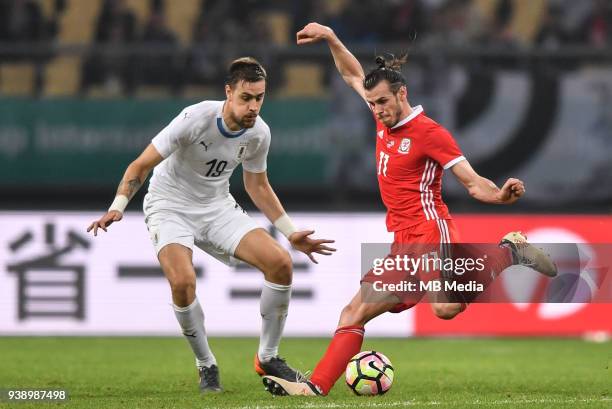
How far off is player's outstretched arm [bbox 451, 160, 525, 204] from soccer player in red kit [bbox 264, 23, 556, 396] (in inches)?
4.6

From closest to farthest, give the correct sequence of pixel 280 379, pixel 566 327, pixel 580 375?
1. pixel 280 379
2. pixel 580 375
3. pixel 566 327

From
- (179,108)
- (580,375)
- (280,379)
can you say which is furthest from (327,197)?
(280,379)

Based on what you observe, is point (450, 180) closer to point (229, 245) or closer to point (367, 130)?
point (367, 130)

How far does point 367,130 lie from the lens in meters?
13.9

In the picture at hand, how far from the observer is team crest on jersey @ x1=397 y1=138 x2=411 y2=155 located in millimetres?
7852

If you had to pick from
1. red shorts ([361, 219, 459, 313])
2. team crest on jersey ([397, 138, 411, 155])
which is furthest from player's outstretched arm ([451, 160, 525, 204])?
red shorts ([361, 219, 459, 313])

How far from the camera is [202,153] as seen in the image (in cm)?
847

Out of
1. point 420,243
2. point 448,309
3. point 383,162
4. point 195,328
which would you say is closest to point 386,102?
point 383,162

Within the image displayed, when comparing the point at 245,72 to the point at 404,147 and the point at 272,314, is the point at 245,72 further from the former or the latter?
the point at 272,314

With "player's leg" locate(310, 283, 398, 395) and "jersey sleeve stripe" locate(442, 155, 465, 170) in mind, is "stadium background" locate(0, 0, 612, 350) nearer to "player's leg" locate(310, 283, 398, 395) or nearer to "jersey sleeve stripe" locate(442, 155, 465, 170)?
"player's leg" locate(310, 283, 398, 395)

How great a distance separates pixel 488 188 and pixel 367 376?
1.46m

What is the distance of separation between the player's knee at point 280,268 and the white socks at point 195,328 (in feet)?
1.75

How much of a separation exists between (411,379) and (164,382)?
5.86 feet

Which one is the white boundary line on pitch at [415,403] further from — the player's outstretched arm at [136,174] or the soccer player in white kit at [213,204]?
the player's outstretched arm at [136,174]
